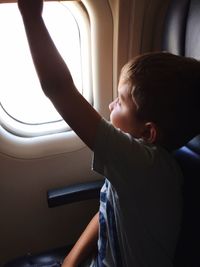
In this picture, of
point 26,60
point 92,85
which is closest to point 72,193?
point 92,85

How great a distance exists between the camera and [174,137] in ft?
2.78

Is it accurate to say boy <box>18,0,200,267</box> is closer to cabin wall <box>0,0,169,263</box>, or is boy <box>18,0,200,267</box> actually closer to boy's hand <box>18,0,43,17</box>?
boy's hand <box>18,0,43,17</box>

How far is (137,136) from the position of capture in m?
0.86

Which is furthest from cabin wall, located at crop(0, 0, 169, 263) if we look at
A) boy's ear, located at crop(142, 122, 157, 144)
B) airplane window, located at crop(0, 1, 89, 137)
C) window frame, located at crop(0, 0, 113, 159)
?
boy's ear, located at crop(142, 122, 157, 144)

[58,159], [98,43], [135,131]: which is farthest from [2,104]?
[135,131]

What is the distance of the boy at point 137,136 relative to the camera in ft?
2.34

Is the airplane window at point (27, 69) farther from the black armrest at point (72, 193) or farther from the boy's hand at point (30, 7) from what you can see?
the boy's hand at point (30, 7)

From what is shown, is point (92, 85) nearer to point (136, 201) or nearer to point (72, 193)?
point (72, 193)

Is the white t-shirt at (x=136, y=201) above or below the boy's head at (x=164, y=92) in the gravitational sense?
below

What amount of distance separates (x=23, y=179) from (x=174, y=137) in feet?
2.12

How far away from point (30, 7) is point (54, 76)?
130 millimetres

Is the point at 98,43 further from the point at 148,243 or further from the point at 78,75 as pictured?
the point at 148,243

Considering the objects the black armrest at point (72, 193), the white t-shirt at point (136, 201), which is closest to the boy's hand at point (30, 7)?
the white t-shirt at point (136, 201)

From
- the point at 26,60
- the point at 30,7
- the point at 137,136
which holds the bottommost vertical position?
the point at 137,136
